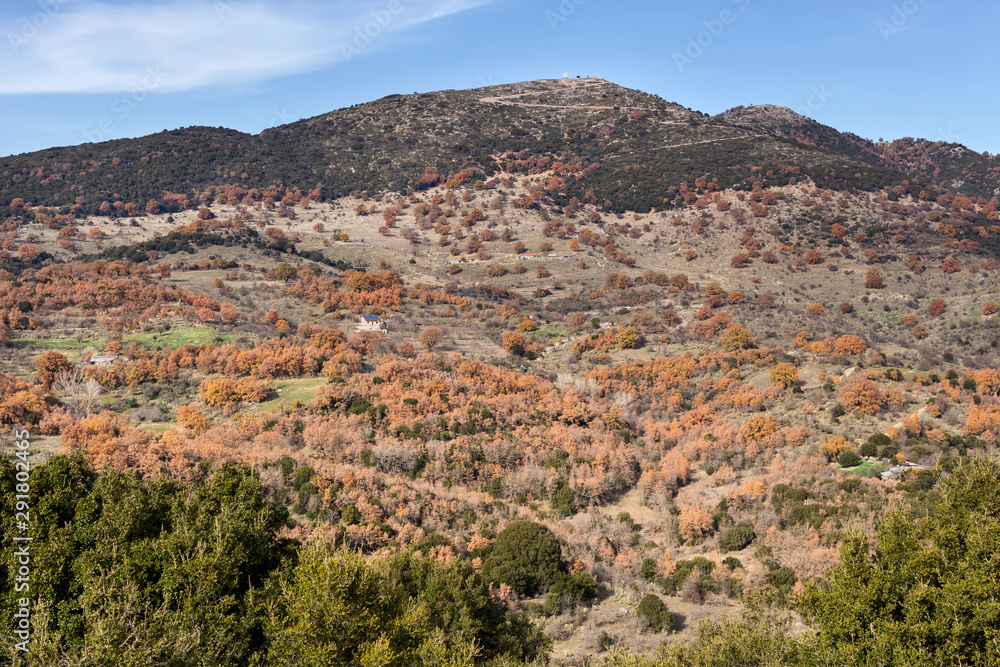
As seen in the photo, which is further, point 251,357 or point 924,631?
point 251,357

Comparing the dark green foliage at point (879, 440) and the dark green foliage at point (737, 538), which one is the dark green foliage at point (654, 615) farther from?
the dark green foliage at point (879, 440)

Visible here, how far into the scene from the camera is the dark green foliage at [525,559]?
893 inches

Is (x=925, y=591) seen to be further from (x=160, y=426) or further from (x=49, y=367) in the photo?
(x=49, y=367)

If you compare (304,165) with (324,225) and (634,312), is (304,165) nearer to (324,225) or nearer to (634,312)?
(324,225)

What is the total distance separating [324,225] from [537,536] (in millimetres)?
94159

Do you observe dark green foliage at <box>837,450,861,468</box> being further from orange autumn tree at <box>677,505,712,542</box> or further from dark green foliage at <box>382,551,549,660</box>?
dark green foliage at <box>382,551,549,660</box>

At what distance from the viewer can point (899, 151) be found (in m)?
170

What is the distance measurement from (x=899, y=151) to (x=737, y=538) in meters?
186

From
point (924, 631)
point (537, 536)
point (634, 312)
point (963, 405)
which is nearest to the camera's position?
point (924, 631)

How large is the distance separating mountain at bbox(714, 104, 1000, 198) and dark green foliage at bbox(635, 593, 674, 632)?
13770 cm

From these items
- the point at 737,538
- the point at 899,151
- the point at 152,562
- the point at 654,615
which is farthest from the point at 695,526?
the point at 899,151

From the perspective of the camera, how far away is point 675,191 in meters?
110

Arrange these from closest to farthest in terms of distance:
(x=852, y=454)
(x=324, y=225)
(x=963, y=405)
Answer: (x=852, y=454) < (x=963, y=405) < (x=324, y=225)

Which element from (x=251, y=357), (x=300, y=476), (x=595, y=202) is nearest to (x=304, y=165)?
(x=595, y=202)
